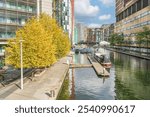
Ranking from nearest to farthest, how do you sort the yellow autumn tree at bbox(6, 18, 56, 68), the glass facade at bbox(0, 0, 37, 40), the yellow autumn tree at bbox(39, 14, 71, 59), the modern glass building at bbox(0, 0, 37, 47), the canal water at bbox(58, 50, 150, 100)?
the canal water at bbox(58, 50, 150, 100) < the yellow autumn tree at bbox(6, 18, 56, 68) < the yellow autumn tree at bbox(39, 14, 71, 59) < the modern glass building at bbox(0, 0, 37, 47) < the glass facade at bbox(0, 0, 37, 40)

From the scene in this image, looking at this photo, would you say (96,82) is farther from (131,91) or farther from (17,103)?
(17,103)

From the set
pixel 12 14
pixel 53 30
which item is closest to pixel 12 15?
pixel 12 14

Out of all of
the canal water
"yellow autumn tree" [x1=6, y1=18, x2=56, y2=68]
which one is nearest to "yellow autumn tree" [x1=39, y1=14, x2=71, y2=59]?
the canal water

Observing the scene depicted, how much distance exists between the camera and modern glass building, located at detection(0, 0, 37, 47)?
72.2 metres

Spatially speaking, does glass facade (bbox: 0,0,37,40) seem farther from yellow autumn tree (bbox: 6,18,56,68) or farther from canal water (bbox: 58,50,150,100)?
yellow autumn tree (bbox: 6,18,56,68)

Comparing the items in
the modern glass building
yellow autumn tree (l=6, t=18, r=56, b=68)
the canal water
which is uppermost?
the modern glass building

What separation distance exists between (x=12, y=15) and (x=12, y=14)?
26 cm

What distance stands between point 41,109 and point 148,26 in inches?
4046

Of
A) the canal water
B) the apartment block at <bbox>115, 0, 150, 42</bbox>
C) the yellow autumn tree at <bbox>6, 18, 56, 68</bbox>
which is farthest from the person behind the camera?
the apartment block at <bbox>115, 0, 150, 42</bbox>

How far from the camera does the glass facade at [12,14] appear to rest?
72.4 meters

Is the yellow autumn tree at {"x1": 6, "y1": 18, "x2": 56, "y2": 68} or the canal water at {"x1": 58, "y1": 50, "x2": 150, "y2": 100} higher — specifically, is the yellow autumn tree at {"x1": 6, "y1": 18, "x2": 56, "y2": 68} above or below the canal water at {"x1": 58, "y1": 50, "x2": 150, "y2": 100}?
above

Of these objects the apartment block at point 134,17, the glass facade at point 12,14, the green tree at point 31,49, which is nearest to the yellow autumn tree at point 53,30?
the glass facade at point 12,14

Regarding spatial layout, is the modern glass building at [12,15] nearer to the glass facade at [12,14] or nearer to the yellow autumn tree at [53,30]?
the glass facade at [12,14]

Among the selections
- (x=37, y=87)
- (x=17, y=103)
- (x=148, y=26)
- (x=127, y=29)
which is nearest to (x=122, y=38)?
(x=127, y=29)
